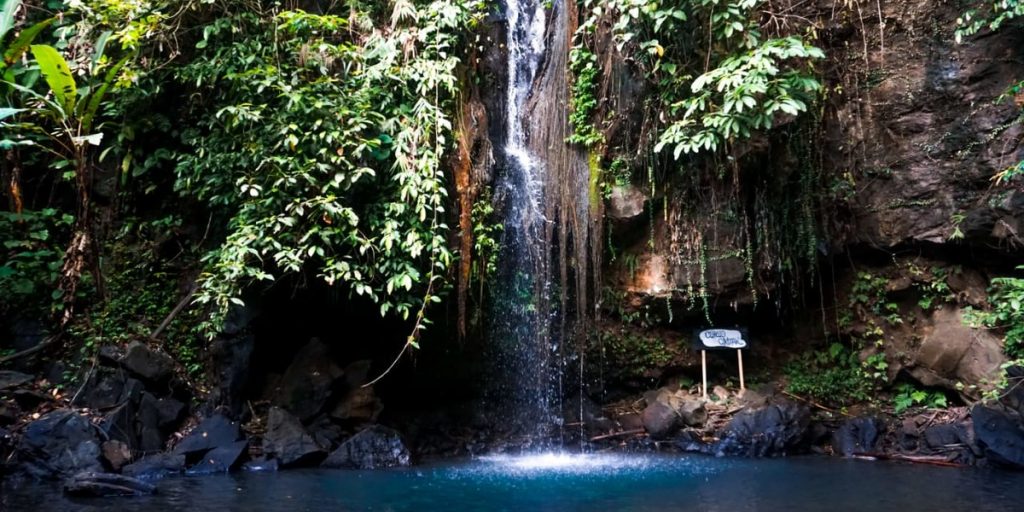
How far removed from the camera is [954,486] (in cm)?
629

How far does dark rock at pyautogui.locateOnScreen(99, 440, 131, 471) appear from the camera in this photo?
6.94m

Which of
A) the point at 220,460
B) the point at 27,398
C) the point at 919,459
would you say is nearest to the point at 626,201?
the point at 919,459

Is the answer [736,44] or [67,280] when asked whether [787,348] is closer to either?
[736,44]

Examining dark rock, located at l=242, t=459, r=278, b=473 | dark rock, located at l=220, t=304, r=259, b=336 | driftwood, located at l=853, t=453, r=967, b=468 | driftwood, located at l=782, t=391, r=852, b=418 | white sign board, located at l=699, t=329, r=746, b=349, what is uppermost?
dark rock, located at l=220, t=304, r=259, b=336

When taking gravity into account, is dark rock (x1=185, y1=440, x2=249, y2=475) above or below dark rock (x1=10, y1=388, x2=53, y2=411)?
below

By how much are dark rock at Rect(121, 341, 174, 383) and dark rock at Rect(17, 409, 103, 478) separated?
0.90 meters

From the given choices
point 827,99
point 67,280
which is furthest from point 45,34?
point 827,99

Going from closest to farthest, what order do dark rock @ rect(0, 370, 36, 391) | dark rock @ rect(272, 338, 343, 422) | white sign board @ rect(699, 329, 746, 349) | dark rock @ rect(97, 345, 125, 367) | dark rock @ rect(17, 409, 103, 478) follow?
dark rock @ rect(17, 409, 103, 478) < dark rock @ rect(0, 370, 36, 391) < dark rock @ rect(97, 345, 125, 367) < dark rock @ rect(272, 338, 343, 422) < white sign board @ rect(699, 329, 746, 349)

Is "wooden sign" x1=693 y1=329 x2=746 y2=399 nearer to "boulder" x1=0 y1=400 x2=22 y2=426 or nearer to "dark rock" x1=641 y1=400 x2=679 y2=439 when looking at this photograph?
"dark rock" x1=641 y1=400 x2=679 y2=439

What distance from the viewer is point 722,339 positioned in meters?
9.48

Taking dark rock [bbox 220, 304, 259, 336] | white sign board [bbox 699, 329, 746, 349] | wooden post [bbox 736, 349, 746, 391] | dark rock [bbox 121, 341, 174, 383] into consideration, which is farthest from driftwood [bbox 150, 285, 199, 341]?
wooden post [bbox 736, 349, 746, 391]

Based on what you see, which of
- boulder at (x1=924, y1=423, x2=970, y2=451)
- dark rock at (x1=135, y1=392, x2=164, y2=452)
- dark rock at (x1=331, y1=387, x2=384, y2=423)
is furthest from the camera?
dark rock at (x1=331, y1=387, x2=384, y2=423)

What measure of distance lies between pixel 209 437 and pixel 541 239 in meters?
4.37

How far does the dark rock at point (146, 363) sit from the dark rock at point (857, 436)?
7.80 m
